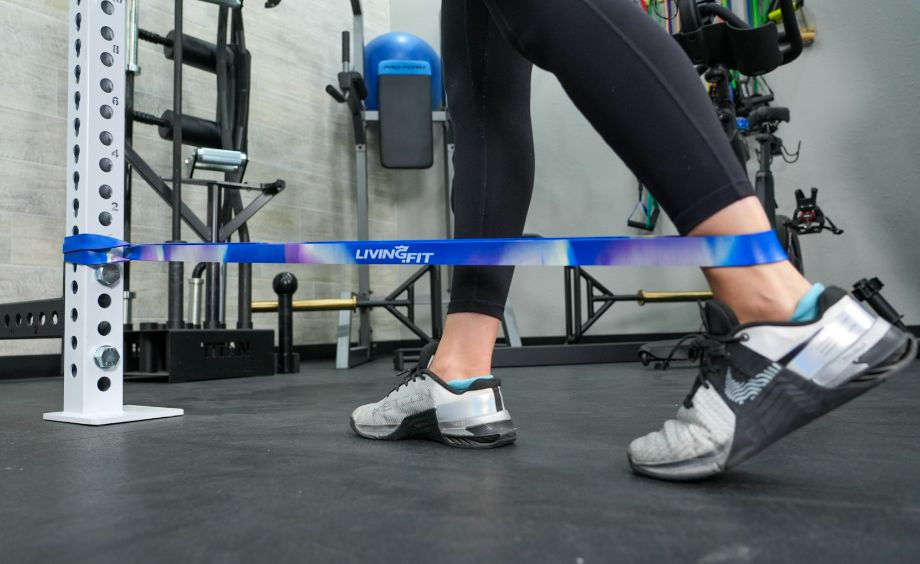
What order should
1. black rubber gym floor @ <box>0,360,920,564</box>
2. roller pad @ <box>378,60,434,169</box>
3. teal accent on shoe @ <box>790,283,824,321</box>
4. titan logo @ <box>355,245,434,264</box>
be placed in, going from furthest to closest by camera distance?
roller pad @ <box>378,60,434,169</box>, titan logo @ <box>355,245,434,264</box>, teal accent on shoe @ <box>790,283,824,321</box>, black rubber gym floor @ <box>0,360,920,564</box>

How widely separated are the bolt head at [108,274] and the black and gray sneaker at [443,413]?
1.72ft

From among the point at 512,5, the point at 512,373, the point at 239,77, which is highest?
the point at 239,77

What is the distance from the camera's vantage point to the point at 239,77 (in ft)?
8.55

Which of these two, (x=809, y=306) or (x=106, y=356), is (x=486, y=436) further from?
(x=106, y=356)

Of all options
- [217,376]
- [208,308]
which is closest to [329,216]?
[208,308]

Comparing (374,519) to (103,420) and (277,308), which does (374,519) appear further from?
(277,308)

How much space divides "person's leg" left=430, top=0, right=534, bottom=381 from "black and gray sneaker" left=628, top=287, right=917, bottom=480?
0.29 meters

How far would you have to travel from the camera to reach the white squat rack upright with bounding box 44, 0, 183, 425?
1.08 m

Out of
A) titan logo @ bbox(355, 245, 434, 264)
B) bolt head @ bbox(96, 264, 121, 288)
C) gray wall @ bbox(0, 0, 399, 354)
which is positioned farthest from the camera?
gray wall @ bbox(0, 0, 399, 354)

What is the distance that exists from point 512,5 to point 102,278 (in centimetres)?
81

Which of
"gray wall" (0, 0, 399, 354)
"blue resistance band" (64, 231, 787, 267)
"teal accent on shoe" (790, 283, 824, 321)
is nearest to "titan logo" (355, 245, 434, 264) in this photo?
"blue resistance band" (64, 231, 787, 267)

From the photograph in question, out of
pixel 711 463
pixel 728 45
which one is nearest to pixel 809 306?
pixel 711 463

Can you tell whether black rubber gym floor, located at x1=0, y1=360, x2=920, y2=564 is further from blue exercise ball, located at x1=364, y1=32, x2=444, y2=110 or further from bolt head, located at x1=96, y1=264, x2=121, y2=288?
blue exercise ball, located at x1=364, y1=32, x2=444, y2=110

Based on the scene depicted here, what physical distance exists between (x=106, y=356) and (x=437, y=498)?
2.48 feet
